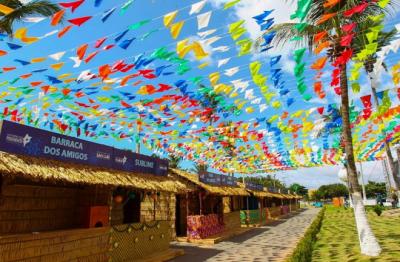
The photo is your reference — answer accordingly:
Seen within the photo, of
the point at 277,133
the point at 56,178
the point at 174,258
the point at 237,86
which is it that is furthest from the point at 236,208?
the point at 56,178

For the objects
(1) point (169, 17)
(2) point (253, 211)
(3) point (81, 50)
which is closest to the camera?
(1) point (169, 17)

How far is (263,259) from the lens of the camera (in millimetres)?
11188

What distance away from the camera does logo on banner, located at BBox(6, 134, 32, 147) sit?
24.9ft

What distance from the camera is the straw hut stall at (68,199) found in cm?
750

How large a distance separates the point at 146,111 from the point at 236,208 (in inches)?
639

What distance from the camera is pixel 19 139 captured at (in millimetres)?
7848

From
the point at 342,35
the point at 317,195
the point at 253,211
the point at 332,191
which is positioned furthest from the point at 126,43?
the point at 317,195

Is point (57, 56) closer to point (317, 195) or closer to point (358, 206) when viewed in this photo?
point (358, 206)

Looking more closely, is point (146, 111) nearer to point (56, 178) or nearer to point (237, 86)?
point (237, 86)

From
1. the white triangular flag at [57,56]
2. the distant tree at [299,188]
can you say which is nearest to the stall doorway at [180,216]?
the white triangular flag at [57,56]

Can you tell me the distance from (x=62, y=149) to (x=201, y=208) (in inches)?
422

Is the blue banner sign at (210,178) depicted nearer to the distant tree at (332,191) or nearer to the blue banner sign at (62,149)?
the blue banner sign at (62,149)

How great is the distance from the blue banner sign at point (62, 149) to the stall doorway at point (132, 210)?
145 cm

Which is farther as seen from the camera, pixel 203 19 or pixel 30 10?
pixel 30 10
